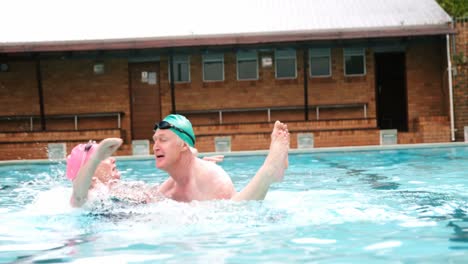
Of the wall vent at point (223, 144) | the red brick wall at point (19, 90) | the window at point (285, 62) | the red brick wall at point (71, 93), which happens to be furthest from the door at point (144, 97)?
the wall vent at point (223, 144)

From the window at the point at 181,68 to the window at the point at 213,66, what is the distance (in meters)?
0.53

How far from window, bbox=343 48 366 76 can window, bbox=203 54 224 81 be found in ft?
12.4

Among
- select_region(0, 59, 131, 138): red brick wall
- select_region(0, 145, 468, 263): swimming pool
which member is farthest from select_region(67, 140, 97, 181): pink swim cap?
select_region(0, 59, 131, 138): red brick wall

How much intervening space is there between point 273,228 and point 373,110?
51.5ft

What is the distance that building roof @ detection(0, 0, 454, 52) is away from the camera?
17.9m

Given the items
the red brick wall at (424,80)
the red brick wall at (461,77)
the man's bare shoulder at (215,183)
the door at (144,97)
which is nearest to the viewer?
the man's bare shoulder at (215,183)

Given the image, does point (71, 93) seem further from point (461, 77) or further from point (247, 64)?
point (461, 77)

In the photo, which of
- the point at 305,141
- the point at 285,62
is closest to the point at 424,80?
the point at 285,62

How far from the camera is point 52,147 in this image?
56.1 ft

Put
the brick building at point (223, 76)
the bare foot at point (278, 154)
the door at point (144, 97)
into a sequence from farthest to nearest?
Result: the door at point (144, 97) → the brick building at point (223, 76) → the bare foot at point (278, 154)

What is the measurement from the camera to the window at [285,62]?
20250 mm

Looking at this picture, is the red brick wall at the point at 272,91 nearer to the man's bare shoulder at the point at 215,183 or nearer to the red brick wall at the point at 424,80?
the red brick wall at the point at 424,80

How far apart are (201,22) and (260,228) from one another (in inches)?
628

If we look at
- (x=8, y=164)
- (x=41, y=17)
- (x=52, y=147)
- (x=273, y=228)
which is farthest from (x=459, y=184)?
(x=41, y=17)
